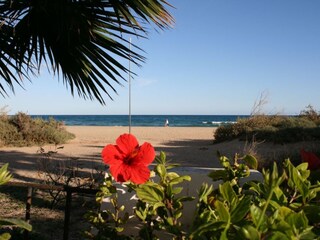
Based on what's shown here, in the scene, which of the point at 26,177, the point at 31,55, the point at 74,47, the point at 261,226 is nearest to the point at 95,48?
the point at 74,47

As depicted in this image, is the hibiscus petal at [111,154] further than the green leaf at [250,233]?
Yes

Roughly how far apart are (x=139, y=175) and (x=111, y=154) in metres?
0.09

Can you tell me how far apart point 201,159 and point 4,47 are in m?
6.68

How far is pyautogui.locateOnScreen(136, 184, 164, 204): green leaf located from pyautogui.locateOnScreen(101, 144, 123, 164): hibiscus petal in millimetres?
122

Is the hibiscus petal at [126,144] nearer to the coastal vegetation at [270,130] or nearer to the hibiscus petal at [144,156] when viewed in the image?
the hibiscus petal at [144,156]

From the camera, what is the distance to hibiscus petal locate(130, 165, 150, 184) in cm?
96

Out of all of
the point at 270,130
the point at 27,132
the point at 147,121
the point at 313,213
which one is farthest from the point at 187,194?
the point at 147,121

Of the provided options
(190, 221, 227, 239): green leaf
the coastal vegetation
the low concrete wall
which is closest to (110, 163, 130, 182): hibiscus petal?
(190, 221, 227, 239): green leaf

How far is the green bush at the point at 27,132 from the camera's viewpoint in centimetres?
1265

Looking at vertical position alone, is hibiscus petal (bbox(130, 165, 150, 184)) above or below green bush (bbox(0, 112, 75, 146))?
above

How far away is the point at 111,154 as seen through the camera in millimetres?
1002

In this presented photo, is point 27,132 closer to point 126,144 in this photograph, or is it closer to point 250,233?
point 126,144

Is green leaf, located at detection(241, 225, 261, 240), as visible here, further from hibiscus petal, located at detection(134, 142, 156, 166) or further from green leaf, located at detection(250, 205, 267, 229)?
hibiscus petal, located at detection(134, 142, 156, 166)

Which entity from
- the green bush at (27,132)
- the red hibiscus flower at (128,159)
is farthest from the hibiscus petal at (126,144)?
the green bush at (27,132)
